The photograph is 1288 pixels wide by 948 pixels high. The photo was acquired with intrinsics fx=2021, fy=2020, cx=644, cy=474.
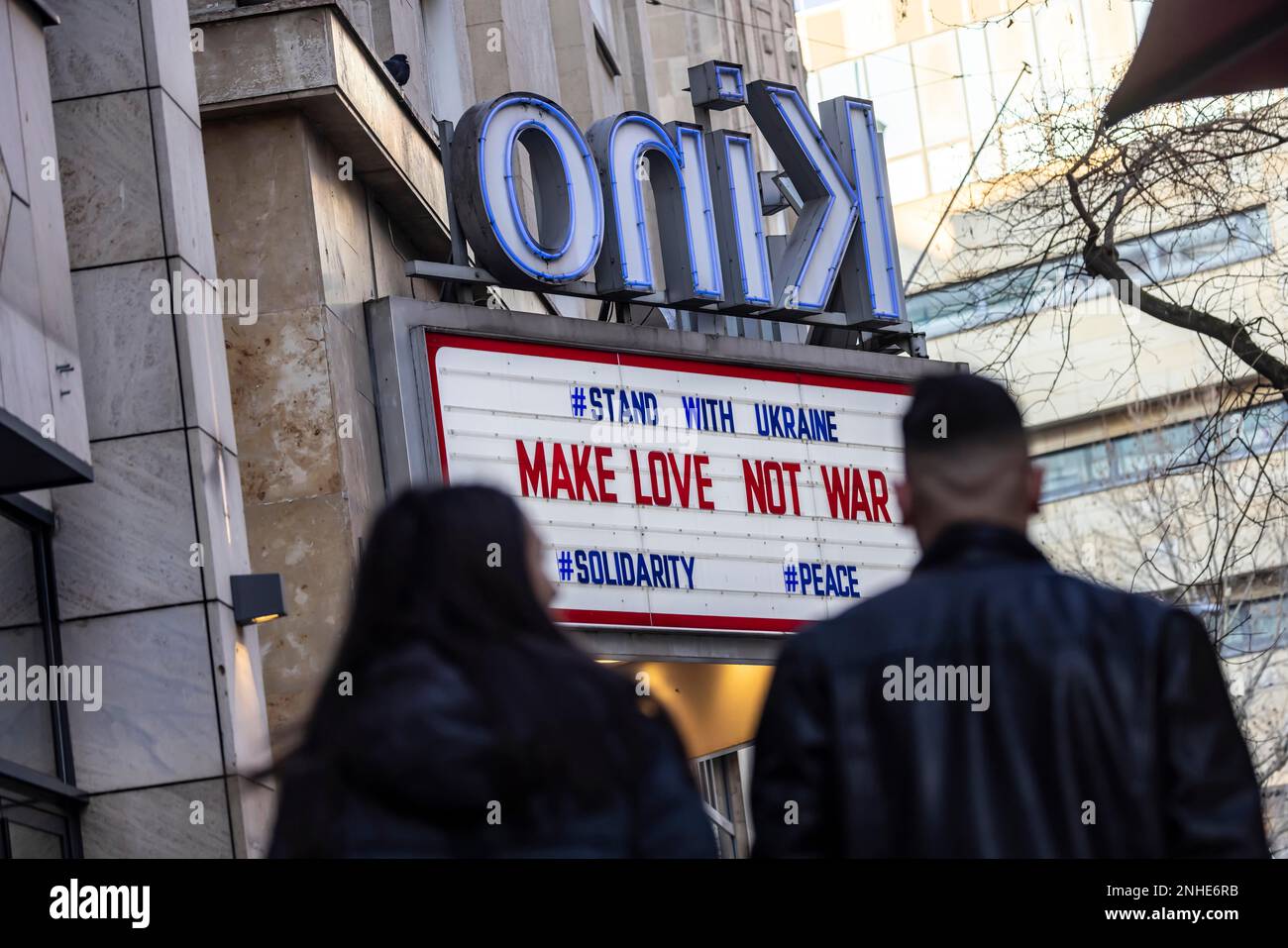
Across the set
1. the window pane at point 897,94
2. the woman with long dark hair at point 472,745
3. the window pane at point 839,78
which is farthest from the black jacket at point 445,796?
the window pane at point 839,78

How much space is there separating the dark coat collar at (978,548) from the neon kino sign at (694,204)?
11041 mm

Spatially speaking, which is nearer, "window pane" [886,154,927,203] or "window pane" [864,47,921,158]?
"window pane" [886,154,927,203]

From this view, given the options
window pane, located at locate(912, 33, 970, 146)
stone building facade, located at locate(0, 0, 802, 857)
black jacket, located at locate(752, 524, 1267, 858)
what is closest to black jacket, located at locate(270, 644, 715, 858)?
black jacket, located at locate(752, 524, 1267, 858)

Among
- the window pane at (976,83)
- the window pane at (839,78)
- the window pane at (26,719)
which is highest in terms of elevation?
the window pane at (839,78)

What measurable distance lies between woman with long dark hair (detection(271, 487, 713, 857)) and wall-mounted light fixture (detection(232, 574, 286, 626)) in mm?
7404

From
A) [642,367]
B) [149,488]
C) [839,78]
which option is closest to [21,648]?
[149,488]

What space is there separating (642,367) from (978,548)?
1164 cm

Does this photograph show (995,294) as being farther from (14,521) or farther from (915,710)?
(915,710)

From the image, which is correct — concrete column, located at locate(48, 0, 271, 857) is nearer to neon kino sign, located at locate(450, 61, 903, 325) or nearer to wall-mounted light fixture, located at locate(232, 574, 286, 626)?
wall-mounted light fixture, located at locate(232, 574, 286, 626)

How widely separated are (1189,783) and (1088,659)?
0.30 metres

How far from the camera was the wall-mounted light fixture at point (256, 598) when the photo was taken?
1077cm

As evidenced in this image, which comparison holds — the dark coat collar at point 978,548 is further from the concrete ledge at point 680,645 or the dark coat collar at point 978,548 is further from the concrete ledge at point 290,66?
the concrete ledge at point 680,645

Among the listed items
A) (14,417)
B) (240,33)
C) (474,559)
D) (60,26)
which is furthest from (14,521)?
(474,559)

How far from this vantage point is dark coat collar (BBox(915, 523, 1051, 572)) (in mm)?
3990
